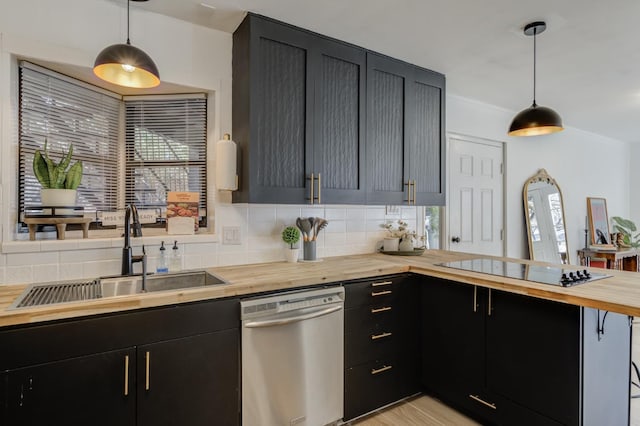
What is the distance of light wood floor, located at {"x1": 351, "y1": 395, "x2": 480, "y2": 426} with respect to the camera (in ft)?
6.84

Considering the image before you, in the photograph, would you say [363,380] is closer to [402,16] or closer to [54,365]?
[54,365]

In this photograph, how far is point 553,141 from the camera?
4.67 m

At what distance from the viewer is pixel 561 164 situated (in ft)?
15.8

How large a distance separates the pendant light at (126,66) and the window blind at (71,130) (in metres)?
0.50

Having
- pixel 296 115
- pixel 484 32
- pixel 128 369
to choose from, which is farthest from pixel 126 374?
pixel 484 32

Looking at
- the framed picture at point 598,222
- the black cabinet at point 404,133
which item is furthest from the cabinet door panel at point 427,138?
the framed picture at point 598,222

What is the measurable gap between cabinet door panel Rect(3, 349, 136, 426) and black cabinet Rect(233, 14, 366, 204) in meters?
1.09

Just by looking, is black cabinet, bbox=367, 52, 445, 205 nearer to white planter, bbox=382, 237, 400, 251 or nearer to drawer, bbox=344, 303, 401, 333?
white planter, bbox=382, 237, 400, 251

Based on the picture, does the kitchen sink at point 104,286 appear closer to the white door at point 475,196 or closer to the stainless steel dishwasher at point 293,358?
the stainless steel dishwasher at point 293,358

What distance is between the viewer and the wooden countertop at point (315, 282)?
1.34 m

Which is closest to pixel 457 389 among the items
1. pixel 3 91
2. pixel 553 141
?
pixel 3 91

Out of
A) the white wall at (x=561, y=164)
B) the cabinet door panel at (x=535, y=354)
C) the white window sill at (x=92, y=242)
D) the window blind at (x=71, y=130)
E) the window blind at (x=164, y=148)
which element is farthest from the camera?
the white wall at (x=561, y=164)

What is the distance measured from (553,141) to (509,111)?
1104 mm

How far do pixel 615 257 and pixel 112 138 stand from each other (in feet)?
20.1
